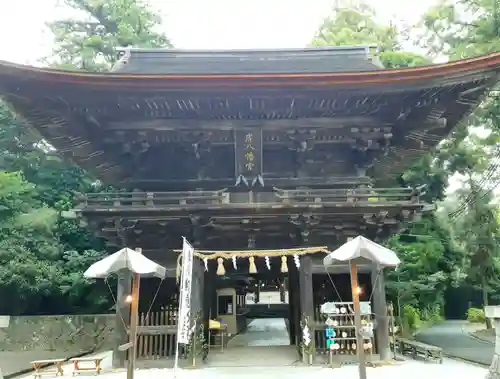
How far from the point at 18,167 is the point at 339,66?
1541cm

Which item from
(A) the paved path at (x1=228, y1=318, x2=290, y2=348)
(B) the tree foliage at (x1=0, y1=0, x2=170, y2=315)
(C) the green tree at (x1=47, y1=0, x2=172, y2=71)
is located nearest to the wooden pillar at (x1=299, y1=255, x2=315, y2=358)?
(A) the paved path at (x1=228, y1=318, x2=290, y2=348)

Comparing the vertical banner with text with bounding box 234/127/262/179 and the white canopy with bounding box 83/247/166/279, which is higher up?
the vertical banner with text with bounding box 234/127/262/179

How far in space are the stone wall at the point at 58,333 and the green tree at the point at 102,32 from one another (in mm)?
12745

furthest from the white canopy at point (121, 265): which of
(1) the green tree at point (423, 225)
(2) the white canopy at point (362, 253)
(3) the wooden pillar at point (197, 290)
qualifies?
(1) the green tree at point (423, 225)

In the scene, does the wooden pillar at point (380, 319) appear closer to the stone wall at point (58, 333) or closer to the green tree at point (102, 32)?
the stone wall at point (58, 333)

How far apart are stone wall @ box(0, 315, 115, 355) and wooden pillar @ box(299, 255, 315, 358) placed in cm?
812

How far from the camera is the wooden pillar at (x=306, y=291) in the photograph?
8.77 meters

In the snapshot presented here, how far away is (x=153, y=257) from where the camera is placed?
916 centimetres

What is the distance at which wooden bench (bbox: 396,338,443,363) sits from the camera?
32.2ft

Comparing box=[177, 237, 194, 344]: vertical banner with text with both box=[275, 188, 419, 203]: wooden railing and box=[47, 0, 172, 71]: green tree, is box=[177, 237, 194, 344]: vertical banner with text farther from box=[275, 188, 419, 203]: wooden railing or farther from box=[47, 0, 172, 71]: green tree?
box=[47, 0, 172, 71]: green tree

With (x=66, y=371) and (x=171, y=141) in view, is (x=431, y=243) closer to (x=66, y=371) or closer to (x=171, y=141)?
(x=171, y=141)

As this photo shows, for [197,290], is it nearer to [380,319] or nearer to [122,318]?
[122,318]

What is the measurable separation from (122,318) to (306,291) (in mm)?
3920

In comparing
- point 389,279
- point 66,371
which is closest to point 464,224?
point 389,279
